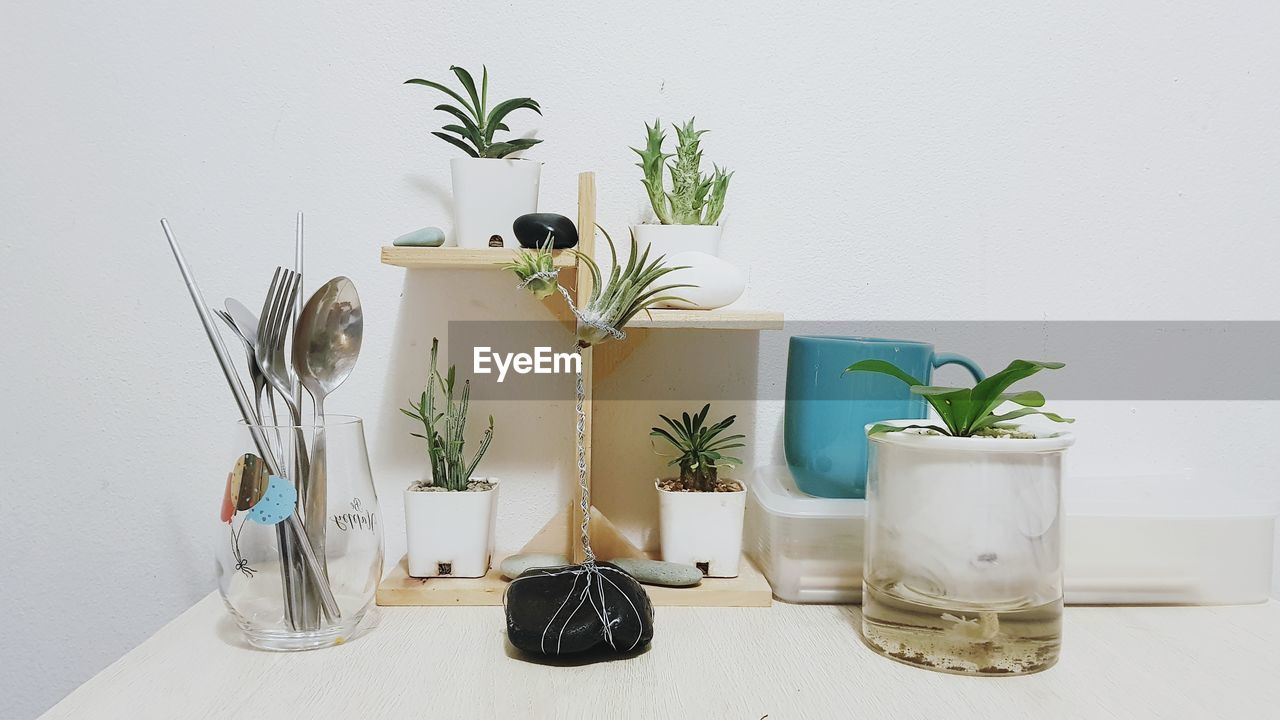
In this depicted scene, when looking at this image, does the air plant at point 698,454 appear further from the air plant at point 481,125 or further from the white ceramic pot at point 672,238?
the air plant at point 481,125

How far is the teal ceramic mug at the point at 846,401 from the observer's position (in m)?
0.70

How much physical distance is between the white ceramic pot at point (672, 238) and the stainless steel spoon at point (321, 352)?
9.2 inches

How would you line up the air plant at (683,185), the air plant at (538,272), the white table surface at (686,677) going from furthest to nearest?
the air plant at (683,185), the air plant at (538,272), the white table surface at (686,677)

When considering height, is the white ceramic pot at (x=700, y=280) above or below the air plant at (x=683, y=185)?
below

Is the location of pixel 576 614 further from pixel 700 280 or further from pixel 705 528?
pixel 700 280

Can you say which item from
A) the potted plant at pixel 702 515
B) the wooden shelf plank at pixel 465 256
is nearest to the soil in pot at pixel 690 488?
the potted plant at pixel 702 515

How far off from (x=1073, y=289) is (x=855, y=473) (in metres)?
0.31

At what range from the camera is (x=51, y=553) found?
0.81 meters

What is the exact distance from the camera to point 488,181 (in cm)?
70

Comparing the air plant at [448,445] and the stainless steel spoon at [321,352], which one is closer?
the stainless steel spoon at [321,352]

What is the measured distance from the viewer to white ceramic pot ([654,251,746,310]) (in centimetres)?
69

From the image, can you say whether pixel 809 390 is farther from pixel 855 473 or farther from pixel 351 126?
pixel 351 126

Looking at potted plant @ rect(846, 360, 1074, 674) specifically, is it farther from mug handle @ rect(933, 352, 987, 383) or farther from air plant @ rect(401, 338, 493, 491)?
air plant @ rect(401, 338, 493, 491)

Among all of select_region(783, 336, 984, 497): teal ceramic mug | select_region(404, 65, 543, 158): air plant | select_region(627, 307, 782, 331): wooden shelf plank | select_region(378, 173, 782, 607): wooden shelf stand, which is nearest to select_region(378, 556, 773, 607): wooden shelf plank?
select_region(378, 173, 782, 607): wooden shelf stand
